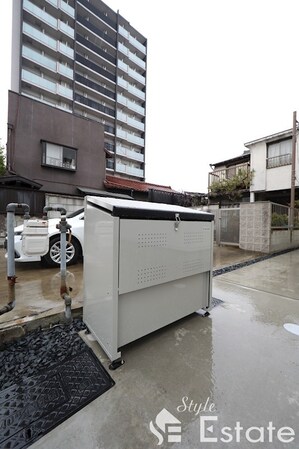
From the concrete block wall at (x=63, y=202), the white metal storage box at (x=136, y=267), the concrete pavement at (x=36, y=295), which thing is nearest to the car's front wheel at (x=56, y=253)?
the concrete pavement at (x=36, y=295)

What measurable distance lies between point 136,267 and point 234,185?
38.3ft

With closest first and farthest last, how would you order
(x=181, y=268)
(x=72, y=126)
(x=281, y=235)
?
(x=181, y=268), (x=281, y=235), (x=72, y=126)

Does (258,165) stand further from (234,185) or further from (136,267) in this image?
(136,267)

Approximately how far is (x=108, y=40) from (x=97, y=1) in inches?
124

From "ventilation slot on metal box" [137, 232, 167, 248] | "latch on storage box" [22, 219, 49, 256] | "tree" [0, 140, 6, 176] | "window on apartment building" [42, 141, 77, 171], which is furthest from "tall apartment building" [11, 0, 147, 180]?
"ventilation slot on metal box" [137, 232, 167, 248]

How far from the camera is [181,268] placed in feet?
6.48

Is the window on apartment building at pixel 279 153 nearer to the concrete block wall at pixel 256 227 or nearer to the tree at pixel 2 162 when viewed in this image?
the concrete block wall at pixel 256 227

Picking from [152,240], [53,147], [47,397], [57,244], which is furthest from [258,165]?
[47,397]

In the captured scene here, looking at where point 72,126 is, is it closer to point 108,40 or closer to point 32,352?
point 32,352

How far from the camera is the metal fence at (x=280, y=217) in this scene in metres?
6.90

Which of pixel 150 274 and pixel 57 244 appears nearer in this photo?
pixel 150 274

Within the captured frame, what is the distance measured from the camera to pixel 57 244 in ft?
13.0

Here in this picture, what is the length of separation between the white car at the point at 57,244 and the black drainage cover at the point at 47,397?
98.6 inches

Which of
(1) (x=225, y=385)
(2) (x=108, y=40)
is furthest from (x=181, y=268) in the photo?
(2) (x=108, y=40)
